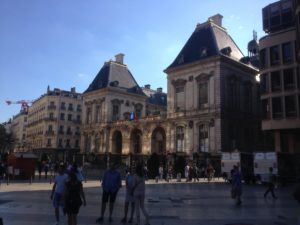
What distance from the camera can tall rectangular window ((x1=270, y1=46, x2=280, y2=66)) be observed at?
4688 cm

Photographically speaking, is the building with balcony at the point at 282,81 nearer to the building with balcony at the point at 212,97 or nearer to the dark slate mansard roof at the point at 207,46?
the building with balcony at the point at 212,97

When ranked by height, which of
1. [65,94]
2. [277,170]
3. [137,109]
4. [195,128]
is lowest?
[277,170]

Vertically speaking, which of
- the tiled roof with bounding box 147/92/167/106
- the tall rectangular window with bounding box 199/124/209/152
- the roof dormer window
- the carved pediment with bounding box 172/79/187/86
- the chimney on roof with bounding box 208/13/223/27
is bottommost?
the tall rectangular window with bounding box 199/124/209/152

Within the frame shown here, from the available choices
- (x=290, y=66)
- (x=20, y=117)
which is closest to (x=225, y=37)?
(x=290, y=66)

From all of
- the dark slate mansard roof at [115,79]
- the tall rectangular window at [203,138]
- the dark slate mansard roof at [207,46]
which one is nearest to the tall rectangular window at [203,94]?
the tall rectangular window at [203,138]

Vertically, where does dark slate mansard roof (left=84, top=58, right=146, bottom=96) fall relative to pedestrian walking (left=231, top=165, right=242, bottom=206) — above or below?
above

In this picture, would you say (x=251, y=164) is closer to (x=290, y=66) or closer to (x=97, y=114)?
(x=290, y=66)

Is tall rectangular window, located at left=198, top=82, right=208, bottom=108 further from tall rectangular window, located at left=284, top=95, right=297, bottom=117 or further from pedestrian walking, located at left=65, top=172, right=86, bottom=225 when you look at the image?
pedestrian walking, located at left=65, top=172, right=86, bottom=225

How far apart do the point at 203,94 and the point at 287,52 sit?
47.8 ft

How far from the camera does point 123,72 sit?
79625 millimetres

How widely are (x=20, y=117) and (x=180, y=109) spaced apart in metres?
97.2

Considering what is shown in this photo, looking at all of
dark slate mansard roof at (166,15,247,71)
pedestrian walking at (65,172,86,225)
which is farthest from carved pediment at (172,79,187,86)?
pedestrian walking at (65,172,86,225)

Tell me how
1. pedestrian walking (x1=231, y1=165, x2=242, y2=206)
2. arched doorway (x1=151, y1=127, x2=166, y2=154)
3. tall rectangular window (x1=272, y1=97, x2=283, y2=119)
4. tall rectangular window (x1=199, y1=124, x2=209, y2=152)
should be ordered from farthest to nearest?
arched doorway (x1=151, y1=127, x2=166, y2=154) < tall rectangular window (x1=199, y1=124, x2=209, y2=152) < tall rectangular window (x1=272, y1=97, x2=283, y2=119) < pedestrian walking (x1=231, y1=165, x2=242, y2=206)

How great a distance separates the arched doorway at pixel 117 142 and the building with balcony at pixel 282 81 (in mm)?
31465
